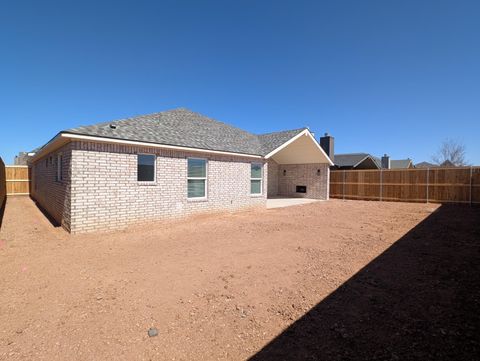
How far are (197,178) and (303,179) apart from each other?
1187cm

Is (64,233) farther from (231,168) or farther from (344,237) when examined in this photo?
(344,237)

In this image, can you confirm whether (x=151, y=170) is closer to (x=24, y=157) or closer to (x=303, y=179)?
(x=303, y=179)

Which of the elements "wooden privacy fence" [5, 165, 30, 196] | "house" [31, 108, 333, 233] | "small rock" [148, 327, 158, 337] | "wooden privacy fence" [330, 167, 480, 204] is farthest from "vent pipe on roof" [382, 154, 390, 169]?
"wooden privacy fence" [5, 165, 30, 196]

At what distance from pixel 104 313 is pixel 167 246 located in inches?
122

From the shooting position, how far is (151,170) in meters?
8.95

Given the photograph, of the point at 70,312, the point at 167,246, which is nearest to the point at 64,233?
the point at 167,246

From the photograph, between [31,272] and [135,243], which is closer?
[31,272]

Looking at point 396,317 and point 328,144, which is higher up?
point 328,144

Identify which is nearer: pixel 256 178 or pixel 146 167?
pixel 146 167

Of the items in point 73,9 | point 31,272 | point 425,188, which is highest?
point 73,9

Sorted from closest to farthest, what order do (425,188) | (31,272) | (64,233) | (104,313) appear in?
(104,313)
(31,272)
(64,233)
(425,188)

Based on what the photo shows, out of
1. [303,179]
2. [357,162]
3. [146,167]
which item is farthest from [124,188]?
[357,162]

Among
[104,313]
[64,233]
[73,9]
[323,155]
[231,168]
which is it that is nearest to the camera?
[104,313]

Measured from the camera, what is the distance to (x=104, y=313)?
325 centimetres
